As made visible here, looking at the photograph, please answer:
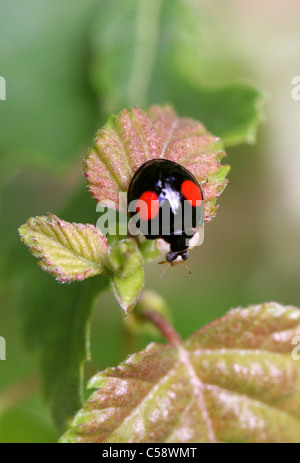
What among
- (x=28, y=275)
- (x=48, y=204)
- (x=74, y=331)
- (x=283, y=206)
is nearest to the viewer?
(x=74, y=331)

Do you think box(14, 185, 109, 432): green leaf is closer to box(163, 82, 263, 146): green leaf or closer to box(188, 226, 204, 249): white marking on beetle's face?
box(188, 226, 204, 249): white marking on beetle's face

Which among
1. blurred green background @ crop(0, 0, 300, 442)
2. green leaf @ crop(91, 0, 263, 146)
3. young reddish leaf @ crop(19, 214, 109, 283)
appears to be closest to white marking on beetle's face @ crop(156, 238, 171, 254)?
young reddish leaf @ crop(19, 214, 109, 283)

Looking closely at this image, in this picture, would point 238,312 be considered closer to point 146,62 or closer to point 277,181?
point 146,62

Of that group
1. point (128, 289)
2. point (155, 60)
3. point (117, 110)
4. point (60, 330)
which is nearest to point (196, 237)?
point (128, 289)

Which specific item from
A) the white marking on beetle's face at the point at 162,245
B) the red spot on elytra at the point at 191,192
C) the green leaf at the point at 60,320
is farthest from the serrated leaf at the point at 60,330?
the red spot on elytra at the point at 191,192

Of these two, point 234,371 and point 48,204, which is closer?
point 234,371
